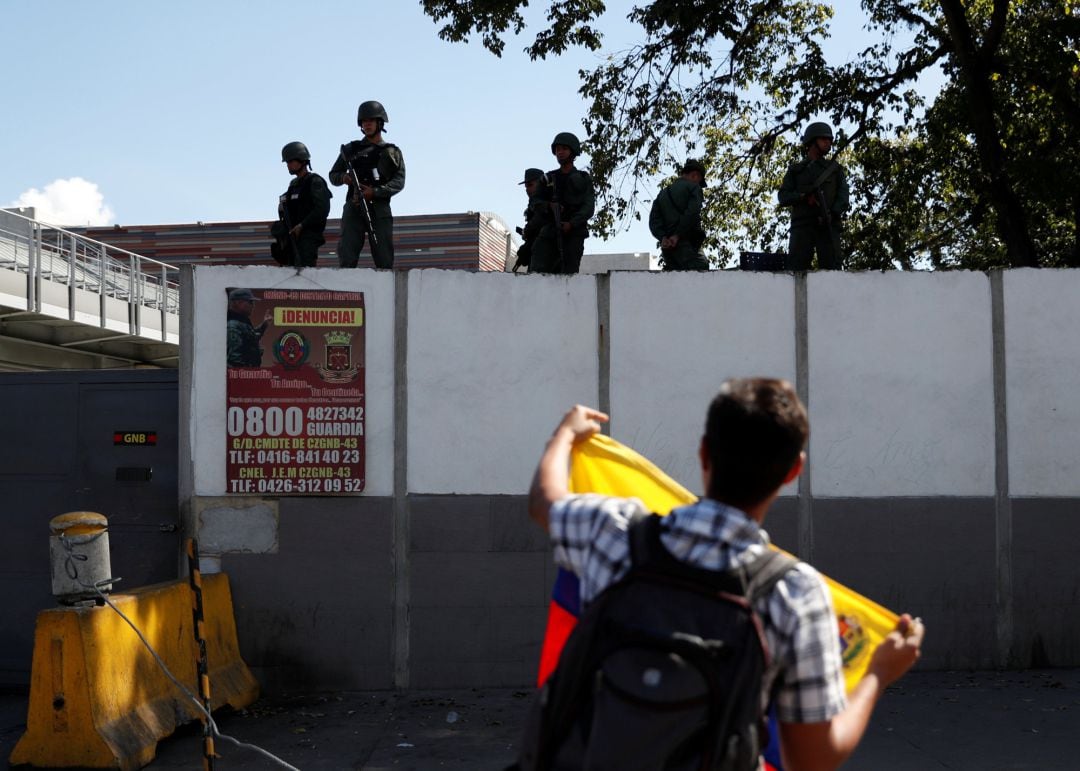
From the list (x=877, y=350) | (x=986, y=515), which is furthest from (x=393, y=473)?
(x=986, y=515)

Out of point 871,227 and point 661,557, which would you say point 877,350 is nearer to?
point 661,557

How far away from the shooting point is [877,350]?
9.10 meters

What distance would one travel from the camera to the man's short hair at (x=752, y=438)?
7.42 feet

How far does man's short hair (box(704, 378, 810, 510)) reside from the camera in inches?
89.0

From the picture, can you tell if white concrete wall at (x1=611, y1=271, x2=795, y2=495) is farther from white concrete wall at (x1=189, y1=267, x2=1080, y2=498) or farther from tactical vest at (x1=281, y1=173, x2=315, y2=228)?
tactical vest at (x1=281, y1=173, x2=315, y2=228)

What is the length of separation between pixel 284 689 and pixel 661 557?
22.8ft

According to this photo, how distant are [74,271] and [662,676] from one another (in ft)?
69.3

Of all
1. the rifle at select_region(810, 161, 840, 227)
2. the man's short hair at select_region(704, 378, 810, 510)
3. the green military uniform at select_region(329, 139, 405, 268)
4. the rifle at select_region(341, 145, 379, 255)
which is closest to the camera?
the man's short hair at select_region(704, 378, 810, 510)

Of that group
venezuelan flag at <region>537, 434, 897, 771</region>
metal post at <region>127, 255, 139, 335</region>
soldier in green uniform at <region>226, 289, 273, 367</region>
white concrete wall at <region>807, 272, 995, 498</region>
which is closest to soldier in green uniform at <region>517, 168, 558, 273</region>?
white concrete wall at <region>807, 272, 995, 498</region>

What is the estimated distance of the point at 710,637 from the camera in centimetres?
215

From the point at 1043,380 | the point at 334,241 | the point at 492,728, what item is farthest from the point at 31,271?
A: the point at 1043,380

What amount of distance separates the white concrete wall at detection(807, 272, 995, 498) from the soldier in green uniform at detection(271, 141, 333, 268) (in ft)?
13.3

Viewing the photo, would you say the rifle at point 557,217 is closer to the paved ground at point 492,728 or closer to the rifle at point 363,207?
the rifle at point 363,207

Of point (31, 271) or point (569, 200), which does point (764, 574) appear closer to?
point (569, 200)
